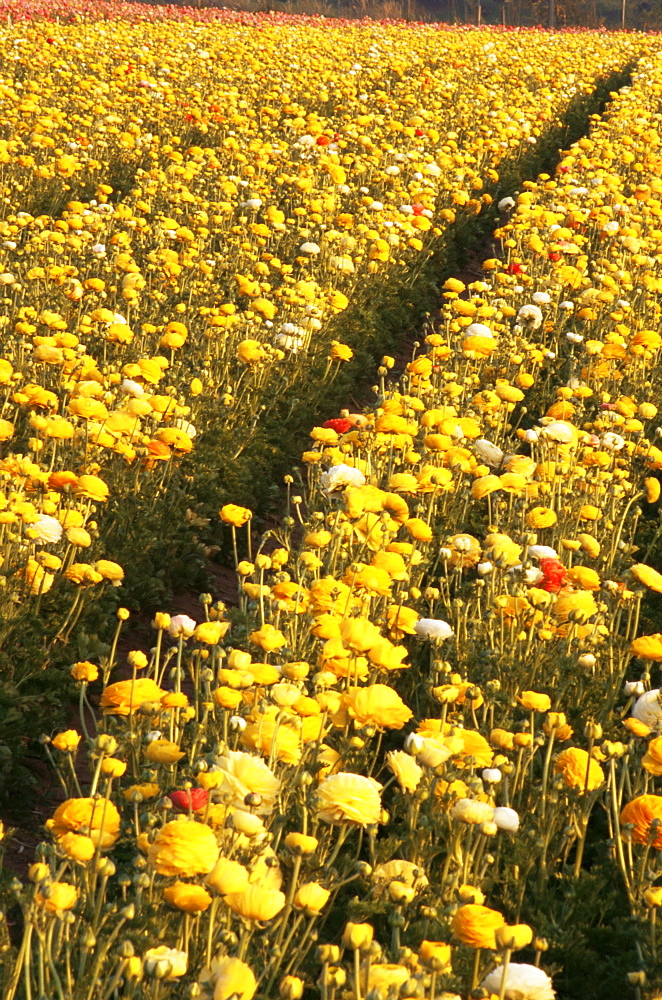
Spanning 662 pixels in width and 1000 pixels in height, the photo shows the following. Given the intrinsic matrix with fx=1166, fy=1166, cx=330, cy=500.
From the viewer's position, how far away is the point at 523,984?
1.98 metres

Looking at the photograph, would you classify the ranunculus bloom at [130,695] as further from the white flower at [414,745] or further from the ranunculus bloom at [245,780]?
the white flower at [414,745]

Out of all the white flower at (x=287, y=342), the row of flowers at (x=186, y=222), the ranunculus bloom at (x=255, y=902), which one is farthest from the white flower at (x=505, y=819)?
the white flower at (x=287, y=342)

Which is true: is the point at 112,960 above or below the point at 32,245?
below

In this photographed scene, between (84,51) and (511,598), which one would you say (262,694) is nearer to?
(511,598)

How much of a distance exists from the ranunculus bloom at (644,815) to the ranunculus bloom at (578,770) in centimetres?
30

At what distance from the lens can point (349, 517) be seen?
3.66 m

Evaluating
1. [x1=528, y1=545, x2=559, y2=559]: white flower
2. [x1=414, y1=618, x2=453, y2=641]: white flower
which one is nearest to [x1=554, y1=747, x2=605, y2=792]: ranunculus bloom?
[x1=414, y1=618, x2=453, y2=641]: white flower

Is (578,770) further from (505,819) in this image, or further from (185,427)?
(185,427)

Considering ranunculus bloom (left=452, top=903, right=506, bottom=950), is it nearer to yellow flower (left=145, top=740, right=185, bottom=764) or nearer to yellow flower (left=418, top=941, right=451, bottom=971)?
yellow flower (left=418, top=941, right=451, bottom=971)

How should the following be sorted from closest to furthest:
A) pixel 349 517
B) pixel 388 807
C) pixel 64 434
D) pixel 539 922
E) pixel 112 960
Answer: pixel 112 960
pixel 539 922
pixel 388 807
pixel 349 517
pixel 64 434

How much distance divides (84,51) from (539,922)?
13474 mm

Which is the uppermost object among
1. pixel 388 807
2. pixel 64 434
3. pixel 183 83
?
pixel 183 83

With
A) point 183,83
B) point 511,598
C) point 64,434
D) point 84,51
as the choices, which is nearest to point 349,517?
point 511,598

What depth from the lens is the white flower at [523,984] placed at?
1.98 meters
